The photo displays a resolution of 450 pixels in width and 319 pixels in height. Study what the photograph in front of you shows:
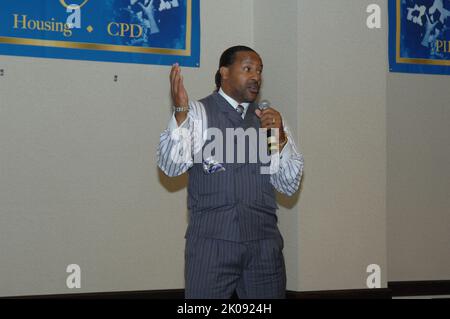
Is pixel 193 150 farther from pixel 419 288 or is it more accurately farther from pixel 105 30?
pixel 419 288

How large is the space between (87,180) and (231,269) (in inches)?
90.4

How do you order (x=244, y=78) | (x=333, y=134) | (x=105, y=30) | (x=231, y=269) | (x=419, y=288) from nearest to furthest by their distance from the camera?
(x=231, y=269), (x=244, y=78), (x=333, y=134), (x=105, y=30), (x=419, y=288)

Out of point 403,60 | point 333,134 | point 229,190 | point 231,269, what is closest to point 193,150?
point 229,190

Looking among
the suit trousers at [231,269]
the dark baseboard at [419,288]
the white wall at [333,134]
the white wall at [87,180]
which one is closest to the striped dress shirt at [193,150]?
the suit trousers at [231,269]

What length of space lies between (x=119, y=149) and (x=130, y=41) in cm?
80

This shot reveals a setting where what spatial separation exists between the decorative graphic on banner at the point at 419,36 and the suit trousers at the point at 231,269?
3.44 metres

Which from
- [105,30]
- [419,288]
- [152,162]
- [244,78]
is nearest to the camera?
[244,78]

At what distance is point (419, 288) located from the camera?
627cm

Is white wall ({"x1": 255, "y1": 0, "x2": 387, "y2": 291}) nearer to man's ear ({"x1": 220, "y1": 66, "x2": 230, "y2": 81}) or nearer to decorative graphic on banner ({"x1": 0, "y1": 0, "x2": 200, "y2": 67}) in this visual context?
decorative graphic on banner ({"x1": 0, "y1": 0, "x2": 200, "y2": 67})

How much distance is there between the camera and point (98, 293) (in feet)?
17.5

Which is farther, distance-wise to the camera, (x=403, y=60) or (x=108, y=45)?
(x=403, y=60)

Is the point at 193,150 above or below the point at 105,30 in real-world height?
below

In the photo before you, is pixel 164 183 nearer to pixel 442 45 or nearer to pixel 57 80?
pixel 57 80

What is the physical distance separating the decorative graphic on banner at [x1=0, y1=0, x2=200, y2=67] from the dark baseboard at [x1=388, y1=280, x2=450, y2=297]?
2465 millimetres
